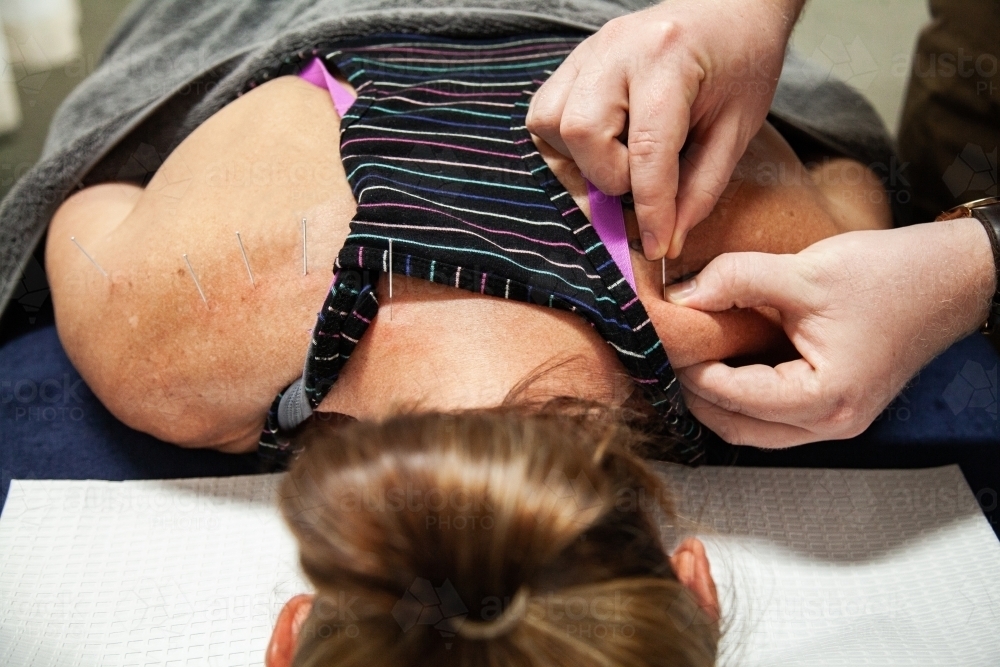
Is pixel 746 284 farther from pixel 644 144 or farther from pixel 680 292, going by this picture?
pixel 644 144

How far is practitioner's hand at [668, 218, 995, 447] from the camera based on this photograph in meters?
0.85

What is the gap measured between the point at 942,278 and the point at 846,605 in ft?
1.33

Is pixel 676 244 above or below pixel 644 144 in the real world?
below

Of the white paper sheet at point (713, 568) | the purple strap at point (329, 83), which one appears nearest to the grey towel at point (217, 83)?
the purple strap at point (329, 83)

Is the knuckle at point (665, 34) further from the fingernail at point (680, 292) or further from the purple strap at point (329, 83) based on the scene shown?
the purple strap at point (329, 83)

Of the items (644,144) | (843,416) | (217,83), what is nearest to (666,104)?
(644,144)

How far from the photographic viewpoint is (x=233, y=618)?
0.93 metres

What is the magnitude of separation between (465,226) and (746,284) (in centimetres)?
30

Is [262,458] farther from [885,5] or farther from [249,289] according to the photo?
[885,5]

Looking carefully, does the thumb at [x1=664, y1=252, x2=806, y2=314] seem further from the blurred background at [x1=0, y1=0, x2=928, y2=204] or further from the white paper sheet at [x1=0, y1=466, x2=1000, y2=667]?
the blurred background at [x1=0, y1=0, x2=928, y2=204]

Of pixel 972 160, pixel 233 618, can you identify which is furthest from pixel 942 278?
pixel 233 618

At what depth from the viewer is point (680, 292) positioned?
2.85 ft

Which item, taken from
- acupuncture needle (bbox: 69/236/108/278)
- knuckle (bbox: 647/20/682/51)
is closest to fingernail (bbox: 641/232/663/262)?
knuckle (bbox: 647/20/682/51)

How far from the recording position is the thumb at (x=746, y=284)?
0.84 meters
